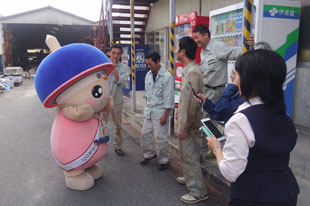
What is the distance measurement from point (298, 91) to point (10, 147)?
556 cm

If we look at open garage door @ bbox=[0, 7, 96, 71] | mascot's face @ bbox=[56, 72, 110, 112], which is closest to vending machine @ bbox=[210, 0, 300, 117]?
mascot's face @ bbox=[56, 72, 110, 112]

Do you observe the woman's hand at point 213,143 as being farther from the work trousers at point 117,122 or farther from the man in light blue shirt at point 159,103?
the work trousers at point 117,122

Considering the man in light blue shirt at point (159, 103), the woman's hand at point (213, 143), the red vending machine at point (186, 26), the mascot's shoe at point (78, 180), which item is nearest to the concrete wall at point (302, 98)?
the red vending machine at point (186, 26)

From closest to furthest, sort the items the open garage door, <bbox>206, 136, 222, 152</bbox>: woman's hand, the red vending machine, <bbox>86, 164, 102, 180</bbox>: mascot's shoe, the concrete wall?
1. <bbox>206, 136, 222, 152</bbox>: woman's hand
2. <bbox>86, 164, 102, 180</bbox>: mascot's shoe
3. the concrete wall
4. the red vending machine
5. the open garage door

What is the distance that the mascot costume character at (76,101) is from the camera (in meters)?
3.04

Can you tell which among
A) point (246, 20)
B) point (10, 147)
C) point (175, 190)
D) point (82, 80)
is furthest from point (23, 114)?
point (246, 20)

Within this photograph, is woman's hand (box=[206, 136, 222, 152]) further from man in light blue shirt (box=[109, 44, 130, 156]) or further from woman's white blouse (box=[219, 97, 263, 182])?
man in light blue shirt (box=[109, 44, 130, 156])

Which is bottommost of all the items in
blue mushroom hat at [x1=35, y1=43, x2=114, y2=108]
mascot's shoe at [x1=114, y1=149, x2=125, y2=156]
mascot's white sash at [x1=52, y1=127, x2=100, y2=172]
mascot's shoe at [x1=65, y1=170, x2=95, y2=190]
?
mascot's shoe at [x1=114, y1=149, x2=125, y2=156]

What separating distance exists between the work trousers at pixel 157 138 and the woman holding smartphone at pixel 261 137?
93.3 inches

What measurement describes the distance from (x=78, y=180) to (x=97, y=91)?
1222mm

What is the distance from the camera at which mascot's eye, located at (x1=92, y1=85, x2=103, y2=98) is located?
3311mm

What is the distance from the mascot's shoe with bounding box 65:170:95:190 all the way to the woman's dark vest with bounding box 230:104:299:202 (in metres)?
2.46

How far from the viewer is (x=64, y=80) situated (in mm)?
3023

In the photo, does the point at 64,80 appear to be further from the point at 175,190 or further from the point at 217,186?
the point at 217,186
